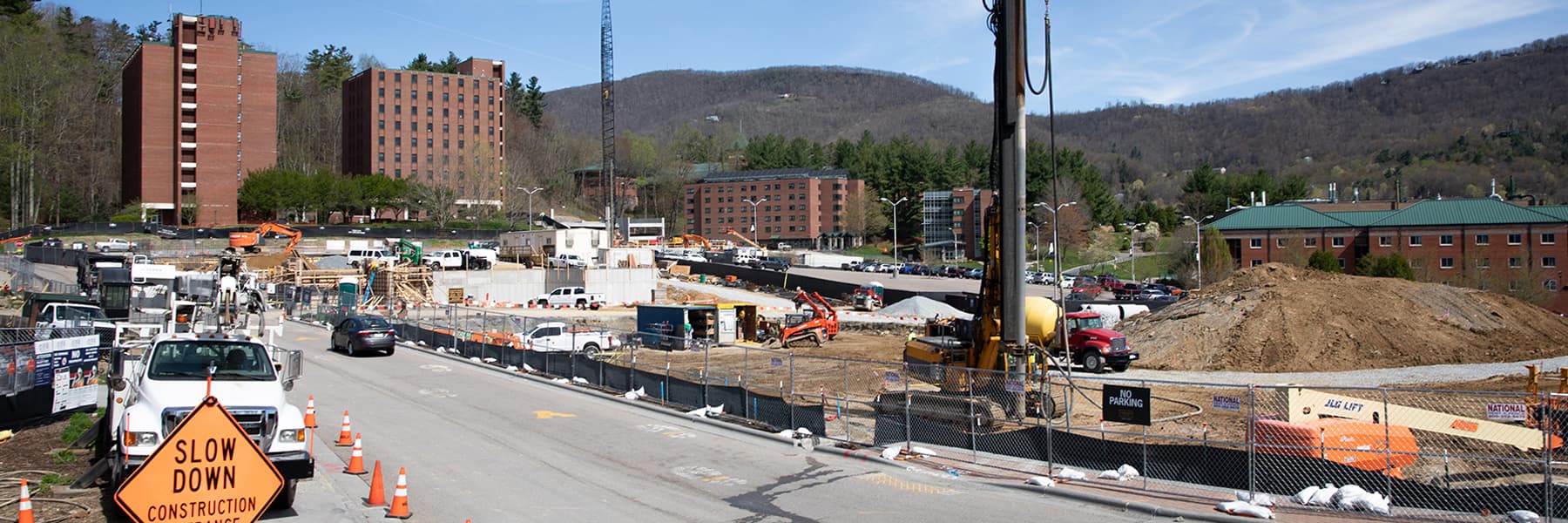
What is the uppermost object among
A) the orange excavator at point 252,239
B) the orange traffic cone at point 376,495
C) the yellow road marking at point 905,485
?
the orange excavator at point 252,239

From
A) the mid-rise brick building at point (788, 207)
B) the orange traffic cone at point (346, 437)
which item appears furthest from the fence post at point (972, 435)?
the mid-rise brick building at point (788, 207)

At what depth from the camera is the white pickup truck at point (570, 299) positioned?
216 ft

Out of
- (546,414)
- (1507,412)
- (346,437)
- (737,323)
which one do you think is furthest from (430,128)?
(1507,412)

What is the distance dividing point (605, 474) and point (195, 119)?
112 metres

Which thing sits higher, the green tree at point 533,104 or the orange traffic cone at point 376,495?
the green tree at point 533,104

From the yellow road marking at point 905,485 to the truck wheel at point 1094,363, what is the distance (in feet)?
62.8

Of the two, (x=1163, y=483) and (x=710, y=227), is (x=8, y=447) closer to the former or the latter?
(x=1163, y=483)

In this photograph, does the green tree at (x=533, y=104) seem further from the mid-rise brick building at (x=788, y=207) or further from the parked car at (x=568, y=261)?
the parked car at (x=568, y=261)

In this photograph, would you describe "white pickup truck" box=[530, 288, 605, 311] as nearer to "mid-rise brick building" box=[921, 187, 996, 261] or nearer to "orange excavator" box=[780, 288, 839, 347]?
"orange excavator" box=[780, 288, 839, 347]

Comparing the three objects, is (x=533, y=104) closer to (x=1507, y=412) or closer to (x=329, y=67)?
(x=329, y=67)

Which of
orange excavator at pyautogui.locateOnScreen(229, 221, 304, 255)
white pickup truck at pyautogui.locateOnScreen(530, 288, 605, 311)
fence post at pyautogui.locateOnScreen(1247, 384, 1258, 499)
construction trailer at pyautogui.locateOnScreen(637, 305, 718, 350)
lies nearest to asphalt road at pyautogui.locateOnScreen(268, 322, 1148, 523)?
fence post at pyautogui.locateOnScreen(1247, 384, 1258, 499)

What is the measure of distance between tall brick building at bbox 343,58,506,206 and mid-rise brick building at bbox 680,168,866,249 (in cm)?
3407

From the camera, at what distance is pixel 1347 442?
15.9 meters

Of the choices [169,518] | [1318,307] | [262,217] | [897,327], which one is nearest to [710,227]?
[262,217]
